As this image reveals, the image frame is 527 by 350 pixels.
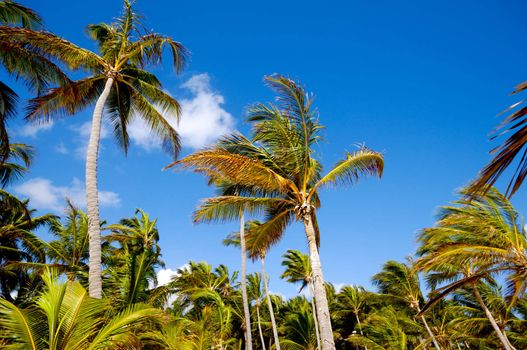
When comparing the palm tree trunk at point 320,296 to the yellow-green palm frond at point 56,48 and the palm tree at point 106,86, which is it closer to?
the palm tree at point 106,86

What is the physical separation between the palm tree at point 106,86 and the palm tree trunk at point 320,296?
16.9 feet

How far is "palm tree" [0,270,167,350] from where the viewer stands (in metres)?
5.25

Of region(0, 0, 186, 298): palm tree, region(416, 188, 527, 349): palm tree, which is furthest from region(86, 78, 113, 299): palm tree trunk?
region(416, 188, 527, 349): palm tree

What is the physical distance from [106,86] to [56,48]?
168 cm

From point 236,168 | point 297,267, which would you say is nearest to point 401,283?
point 297,267

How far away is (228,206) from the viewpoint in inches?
414

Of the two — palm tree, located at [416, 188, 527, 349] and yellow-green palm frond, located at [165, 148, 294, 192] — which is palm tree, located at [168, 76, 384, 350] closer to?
yellow-green palm frond, located at [165, 148, 294, 192]

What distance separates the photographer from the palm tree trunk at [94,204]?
7918mm

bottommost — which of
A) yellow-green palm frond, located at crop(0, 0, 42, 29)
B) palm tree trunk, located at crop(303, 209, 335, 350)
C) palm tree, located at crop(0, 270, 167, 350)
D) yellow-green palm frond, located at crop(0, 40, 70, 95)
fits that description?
palm tree, located at crop(0, 270, 167, 350)

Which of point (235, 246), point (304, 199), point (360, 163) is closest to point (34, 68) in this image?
point (304, 199)

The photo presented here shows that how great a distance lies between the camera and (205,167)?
9867 millimetres

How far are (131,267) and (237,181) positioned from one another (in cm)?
366

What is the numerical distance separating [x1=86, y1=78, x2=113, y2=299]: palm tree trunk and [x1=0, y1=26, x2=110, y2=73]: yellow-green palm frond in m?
0.87

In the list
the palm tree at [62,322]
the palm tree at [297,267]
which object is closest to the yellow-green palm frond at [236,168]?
the palm tree at [62,322]
